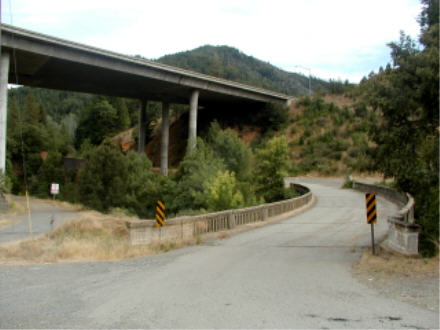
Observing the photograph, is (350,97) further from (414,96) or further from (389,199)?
(414,96)

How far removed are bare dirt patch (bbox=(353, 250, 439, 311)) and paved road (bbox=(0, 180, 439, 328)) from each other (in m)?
0.34

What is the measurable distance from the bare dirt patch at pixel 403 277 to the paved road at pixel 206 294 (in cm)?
34

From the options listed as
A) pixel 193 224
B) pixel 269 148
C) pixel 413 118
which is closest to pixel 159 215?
pixel 193 224

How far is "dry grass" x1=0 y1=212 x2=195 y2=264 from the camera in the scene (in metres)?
11.9

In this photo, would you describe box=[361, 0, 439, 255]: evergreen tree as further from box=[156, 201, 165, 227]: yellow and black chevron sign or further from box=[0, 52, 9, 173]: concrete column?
box=[0, 52, 9, 173]: concrete column

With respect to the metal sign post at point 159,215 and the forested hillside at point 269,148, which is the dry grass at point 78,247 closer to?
the metal sign post at point 159,215

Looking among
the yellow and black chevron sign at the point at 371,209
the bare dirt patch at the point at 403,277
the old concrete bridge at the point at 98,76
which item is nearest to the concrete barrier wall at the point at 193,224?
the yellow and black chevron sign at the point at 371,209

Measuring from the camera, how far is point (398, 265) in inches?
421

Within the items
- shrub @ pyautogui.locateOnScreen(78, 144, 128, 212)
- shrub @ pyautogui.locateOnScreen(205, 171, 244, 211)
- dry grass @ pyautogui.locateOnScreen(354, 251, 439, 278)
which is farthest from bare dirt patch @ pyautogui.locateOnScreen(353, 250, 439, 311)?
shrub @ pyautogui.locateOnScreen(78, 144, 128, 212)

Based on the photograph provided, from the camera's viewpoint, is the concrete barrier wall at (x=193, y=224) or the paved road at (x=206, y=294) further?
the concrete barrier wall at (x=193, y=224)

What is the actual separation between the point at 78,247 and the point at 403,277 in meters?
8.60

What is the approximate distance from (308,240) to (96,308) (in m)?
11.1

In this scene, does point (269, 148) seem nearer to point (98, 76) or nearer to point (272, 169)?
point (272, 169)

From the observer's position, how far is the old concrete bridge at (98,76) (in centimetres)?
3759
